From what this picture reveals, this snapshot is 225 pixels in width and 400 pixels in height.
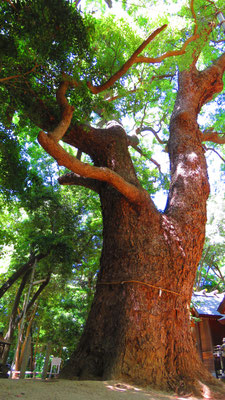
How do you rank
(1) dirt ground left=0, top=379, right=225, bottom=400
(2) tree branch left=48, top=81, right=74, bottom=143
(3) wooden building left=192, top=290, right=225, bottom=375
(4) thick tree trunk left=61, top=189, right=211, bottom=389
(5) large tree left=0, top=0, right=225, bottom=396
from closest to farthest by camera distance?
(1) dirt ground left=0, top=379, right=225, bottom=400
(4) thick tree trunk left=61, top=189, right=211, bottom=389
(5) large tree left=0, top=0, right=225, bottom=396
(2) tree branch left=48, top=81, right=74, bottom=143
(3) wooden building left=192, top=290, right=225, bottom=375

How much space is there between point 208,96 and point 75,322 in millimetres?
11377

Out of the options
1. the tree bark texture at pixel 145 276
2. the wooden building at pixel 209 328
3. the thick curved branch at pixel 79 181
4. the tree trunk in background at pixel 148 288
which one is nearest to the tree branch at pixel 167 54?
the tree bark texture at pixel 145 276

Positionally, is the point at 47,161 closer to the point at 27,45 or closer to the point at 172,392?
the point at 27,45

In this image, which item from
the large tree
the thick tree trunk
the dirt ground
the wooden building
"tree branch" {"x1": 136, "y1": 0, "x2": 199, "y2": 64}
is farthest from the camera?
the wooden building

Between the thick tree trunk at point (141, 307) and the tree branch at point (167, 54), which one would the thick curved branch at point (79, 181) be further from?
the tree branch at point (167, 54)

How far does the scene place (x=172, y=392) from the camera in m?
3.39

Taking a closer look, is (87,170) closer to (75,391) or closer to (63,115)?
(63,115)

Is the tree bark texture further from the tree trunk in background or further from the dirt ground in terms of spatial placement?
the dirt ground

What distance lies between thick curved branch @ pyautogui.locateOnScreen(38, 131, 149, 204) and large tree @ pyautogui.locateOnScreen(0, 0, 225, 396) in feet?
0.05

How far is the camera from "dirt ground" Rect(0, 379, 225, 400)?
250 centimetres

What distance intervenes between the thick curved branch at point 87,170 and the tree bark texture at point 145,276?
0.09 metres

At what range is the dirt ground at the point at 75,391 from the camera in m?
2.50

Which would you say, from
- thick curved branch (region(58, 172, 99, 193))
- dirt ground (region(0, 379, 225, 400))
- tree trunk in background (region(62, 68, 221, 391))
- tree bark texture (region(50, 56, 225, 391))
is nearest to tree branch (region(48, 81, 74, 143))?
tree bark texture (region(50, 56, 225, 391))

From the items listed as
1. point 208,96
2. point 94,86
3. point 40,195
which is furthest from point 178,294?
point 40,195
